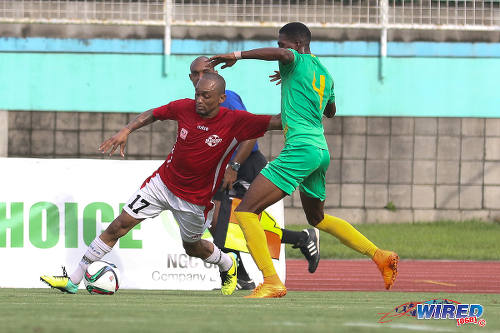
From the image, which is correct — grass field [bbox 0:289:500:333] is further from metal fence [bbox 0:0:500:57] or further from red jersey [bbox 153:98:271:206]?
metal fence [bbox 0:0:500:57]

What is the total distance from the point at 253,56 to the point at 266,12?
33.5 feet

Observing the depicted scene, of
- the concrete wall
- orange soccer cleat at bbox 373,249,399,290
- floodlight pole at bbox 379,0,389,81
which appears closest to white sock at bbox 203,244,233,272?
orange soccer cleat at bbox 373,249,399,290

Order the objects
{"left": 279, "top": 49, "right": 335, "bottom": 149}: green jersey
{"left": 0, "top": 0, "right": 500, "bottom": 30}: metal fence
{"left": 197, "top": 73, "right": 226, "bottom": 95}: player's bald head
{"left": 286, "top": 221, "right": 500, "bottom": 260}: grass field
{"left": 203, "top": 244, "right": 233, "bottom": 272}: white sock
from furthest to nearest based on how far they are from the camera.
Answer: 1. {"left": 0, "top": 0, "right": 500, "bottom": 30}: metal fence
2. {"left": 286, "top": 221, "right": 500, "bottom": 260}: grass field
3. {"left": 203, "top": 244, "right": 233, "bottom": 272}: white sock
4. {"left": 197, "top": 73, "right": 226, "bottom": 95}: player's bald head
5. {"left": 279, "top": 49, "right": 335, "bottom": 149}: green jersey

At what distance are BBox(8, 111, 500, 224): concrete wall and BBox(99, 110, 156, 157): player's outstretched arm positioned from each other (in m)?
9.10

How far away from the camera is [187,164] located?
27.0 feet

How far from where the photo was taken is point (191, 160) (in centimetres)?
820

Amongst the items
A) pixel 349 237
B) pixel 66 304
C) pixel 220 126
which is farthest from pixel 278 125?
pixel 66 304

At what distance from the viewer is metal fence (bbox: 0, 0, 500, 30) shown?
1738 centimetres

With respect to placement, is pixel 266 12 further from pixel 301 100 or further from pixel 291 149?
pixel 291 149

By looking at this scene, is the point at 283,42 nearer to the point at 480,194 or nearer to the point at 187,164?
the point at 187,164

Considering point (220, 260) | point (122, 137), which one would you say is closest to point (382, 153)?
point (220, 260)

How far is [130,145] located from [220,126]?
9.51 meters

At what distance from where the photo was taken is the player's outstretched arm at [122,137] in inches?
308

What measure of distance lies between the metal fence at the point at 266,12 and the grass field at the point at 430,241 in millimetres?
3264
